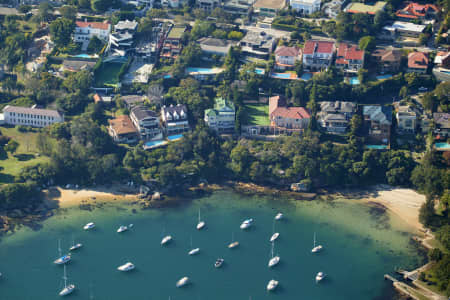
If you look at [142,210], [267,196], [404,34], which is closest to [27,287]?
[142,210]

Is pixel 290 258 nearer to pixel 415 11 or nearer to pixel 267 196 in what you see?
pixel 267 196

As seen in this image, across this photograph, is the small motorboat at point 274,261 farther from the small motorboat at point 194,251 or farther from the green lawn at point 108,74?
the green lawn at point 108,74

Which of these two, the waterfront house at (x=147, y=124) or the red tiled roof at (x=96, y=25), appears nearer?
the waterfront house at (x=147, y=124)

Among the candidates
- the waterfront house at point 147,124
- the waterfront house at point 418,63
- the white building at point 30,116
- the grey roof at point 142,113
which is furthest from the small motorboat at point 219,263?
the waterfront house at point 418,63

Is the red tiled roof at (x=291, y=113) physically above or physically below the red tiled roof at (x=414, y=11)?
below

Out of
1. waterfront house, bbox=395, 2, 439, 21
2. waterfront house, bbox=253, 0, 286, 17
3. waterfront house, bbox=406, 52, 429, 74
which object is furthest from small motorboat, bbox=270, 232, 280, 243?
waterfront house, bbox=395, 2, 439, 21
